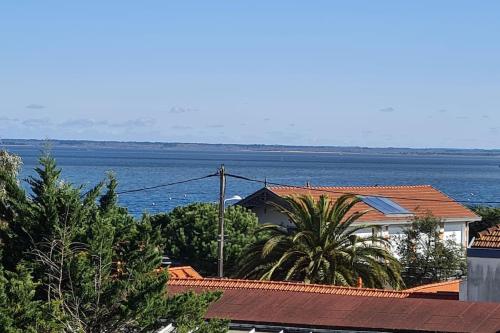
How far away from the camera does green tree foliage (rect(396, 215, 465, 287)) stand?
45781 millimetres

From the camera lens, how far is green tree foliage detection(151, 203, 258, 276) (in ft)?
146

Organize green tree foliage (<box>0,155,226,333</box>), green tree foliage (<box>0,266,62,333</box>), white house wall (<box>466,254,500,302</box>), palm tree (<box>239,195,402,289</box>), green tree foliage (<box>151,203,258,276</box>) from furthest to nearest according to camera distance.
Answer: green tree foliage (<box>151,203,258,276</box>)
palm tree (<box>239,195,402,289</box>)
white house wall (<box>466,254,500,302</box>)
green tree foliage (<box>0,155,226,333</box>)
green tree foliage (<box>0,266,62,333</box>)

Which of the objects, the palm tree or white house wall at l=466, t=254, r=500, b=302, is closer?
white house wall at l=466, t=254, r=500, b=302

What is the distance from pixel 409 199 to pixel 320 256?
24.3 m

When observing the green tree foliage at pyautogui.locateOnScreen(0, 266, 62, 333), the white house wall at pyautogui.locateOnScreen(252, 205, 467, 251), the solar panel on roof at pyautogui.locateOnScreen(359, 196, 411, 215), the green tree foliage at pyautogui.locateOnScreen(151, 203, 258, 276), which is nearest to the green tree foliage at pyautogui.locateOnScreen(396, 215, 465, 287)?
the white house wall at pyautogui.locateOnScreen(252, 205, 467, 251)

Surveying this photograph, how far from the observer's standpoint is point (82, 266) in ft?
54.1

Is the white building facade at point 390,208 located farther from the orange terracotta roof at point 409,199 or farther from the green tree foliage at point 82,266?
the green tree foliage at point 82,266

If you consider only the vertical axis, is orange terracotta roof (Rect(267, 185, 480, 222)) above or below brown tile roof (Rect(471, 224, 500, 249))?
below

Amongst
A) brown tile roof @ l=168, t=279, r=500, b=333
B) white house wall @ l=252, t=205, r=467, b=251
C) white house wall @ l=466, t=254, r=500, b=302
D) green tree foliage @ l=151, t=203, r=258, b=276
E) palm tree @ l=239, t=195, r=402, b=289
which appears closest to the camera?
brown tile roof @ l=168, t=279, r=500, b=333

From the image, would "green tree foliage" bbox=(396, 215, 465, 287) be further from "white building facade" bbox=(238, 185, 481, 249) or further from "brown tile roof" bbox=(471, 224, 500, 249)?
"brown tile roof" bbox=(471, 224, 500, 249)

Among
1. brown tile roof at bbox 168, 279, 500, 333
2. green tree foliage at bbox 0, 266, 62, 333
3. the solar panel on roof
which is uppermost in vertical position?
green tree foliage at bbox 0, 266, 62, 333

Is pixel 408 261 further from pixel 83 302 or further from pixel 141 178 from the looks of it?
pixel 141 178

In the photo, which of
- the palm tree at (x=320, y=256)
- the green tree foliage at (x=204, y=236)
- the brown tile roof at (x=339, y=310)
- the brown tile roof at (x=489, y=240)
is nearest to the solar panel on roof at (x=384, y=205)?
the green tree foliage at (x=204, y=236)

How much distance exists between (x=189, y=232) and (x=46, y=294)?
94.5ft
